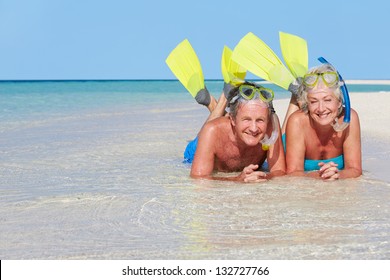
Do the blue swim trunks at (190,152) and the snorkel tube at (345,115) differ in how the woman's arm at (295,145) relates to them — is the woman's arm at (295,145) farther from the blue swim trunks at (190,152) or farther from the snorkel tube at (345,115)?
the blue swim trunks at (190,152)

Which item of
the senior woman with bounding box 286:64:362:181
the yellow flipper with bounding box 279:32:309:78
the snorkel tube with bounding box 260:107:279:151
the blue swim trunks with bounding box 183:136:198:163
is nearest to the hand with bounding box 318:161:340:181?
the senior woman with bounding box 286:64:362:181

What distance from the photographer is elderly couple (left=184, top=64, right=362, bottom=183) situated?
191 inches

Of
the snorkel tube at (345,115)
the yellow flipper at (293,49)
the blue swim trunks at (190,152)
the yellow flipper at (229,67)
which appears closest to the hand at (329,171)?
the snorkel tube at (345,115)

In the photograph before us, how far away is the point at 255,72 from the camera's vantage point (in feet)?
19.9

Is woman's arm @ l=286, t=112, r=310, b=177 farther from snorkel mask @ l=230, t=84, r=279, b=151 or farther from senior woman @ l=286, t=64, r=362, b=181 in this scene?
snorkel mask @ l=230, t=84, r=279, b=151

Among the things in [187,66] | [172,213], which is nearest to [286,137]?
[172,213]

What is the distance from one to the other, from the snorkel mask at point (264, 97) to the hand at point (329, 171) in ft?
1.46

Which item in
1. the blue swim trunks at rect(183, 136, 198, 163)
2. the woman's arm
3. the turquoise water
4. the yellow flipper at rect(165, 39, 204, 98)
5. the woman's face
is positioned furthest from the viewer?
the yellow flipper at rect(165, 39, 204, 98)

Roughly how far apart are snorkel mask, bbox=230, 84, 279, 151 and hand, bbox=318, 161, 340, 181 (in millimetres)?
444

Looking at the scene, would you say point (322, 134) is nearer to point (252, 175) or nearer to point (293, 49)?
point (252, 175)

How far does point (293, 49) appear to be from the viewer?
243 inches

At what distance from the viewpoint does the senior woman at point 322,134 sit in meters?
4.92
